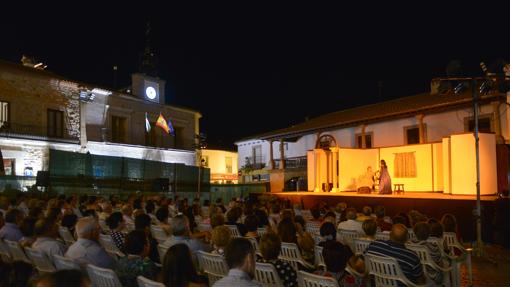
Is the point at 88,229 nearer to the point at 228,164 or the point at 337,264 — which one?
the point at 337,264

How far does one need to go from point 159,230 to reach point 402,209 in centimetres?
891

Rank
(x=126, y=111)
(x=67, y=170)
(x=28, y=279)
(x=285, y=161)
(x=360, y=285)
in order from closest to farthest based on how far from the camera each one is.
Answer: (x=28, y=279)
(x=360, y=285)
(x=67, y=170)
(x=285, y=161)
(x=126, y=111)

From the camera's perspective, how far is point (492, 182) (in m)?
13.1

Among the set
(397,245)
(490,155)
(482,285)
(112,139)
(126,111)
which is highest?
(126,111)

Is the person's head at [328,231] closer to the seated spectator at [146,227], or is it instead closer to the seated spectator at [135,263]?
the seated spectator at [146,227]

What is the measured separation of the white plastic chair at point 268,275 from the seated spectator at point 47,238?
2.24 m

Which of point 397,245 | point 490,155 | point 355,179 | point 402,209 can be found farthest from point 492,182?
point 397,245

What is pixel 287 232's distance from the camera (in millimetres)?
5281

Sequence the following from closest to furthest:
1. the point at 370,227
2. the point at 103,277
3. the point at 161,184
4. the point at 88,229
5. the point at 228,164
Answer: the point at 103,277 < the point at 88,229 < the point at 370,227 < the point at 161,184 < the point at 228,164

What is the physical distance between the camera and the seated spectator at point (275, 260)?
389 cm

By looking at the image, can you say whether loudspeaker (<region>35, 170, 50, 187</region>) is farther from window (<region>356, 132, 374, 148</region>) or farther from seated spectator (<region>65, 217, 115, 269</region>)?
window (<region>356, 132, 374, 148</region>)

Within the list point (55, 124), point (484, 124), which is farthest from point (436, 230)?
point (55, 124)

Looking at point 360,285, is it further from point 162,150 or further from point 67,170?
point 162,150

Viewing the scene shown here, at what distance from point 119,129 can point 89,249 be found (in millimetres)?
25908
